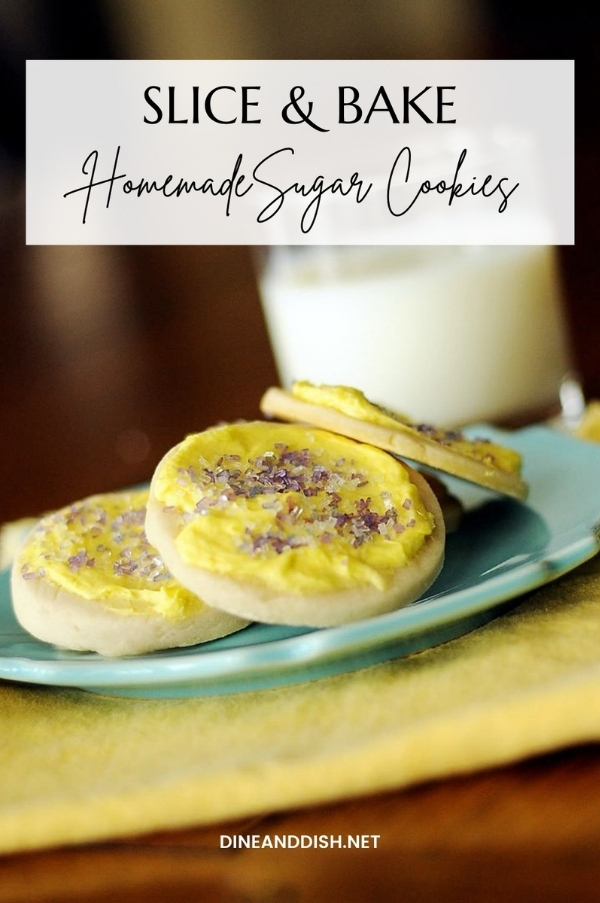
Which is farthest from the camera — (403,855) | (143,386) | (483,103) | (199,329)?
(199,329)

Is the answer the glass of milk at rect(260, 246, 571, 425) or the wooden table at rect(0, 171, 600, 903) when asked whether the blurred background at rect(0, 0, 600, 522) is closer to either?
the wooden table at rect(0, 171, 600, 903)

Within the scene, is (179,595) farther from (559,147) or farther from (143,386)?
(143,386)

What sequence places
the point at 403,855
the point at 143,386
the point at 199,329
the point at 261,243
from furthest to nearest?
1. the point at 199,329
2. the point at 143,386
3. the point at 261,243
4. the point at 403,855

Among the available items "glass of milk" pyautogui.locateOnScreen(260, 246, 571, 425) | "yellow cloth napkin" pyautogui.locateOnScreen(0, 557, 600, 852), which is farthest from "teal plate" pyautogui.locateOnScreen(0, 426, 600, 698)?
"glass of milk" pyautogui.locateOnScreen(260, 246, 571, 425)

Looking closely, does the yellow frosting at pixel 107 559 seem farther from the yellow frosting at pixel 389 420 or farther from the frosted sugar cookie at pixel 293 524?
the yellow frosting at pixel 389 420

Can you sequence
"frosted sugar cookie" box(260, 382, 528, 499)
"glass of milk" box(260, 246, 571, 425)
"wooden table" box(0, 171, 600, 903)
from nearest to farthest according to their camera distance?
"wooden table" box(0, 171, 600, 903)
"frosted sugar cookie" box(260, 382, 528, 499)
"glass of milk" box(260, 246, 571, 425)

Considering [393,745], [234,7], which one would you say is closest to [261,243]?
[234,7]
